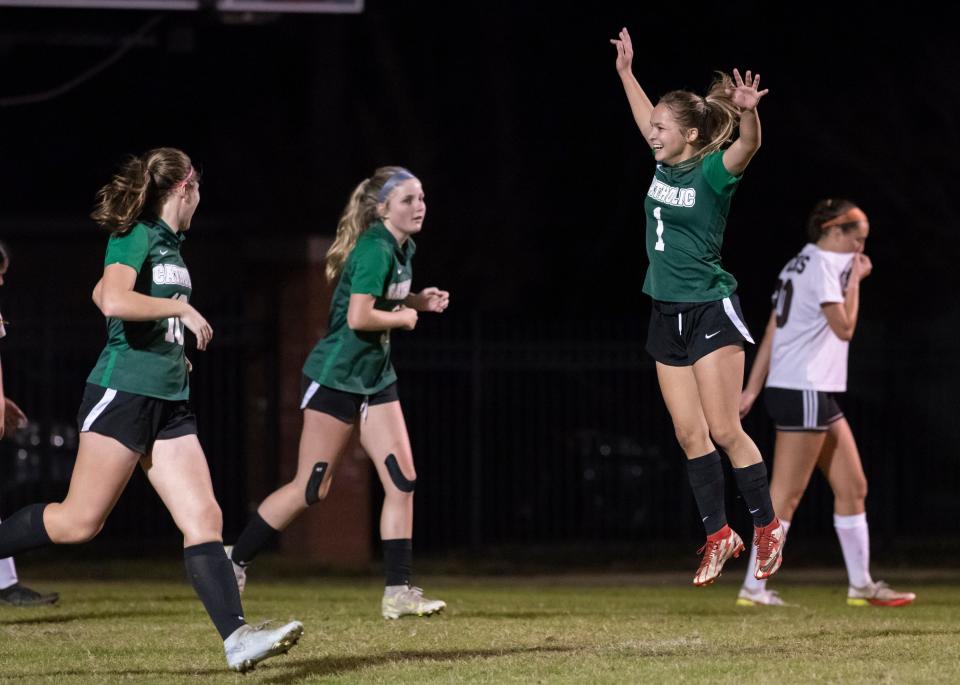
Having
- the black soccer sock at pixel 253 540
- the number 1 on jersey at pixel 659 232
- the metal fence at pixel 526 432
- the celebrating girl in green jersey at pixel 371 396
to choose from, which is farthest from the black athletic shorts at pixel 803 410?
the metal fence at pixel 526 432

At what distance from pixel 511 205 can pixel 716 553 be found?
59.5 ft

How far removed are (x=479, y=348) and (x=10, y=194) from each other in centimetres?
1374

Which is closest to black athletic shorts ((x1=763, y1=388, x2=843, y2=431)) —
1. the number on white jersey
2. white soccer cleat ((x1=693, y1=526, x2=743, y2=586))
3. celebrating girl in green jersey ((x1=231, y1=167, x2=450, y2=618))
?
the number on white jersey

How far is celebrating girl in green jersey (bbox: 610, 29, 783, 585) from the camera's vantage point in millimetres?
7055

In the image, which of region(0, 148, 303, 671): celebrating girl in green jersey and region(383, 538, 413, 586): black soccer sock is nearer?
region(0, 148, 303, 671): celebrating girl in green jersey

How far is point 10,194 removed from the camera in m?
26.4

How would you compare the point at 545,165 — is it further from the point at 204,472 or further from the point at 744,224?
the point at 204,472

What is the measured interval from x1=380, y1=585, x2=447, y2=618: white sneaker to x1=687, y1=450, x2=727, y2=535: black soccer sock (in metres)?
1.86

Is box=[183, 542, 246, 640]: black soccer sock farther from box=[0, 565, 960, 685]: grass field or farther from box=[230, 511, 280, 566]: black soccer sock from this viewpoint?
box=[230, 511, 280, 566]: black soccer sock

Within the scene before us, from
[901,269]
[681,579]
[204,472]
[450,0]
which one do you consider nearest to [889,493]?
[681,579]

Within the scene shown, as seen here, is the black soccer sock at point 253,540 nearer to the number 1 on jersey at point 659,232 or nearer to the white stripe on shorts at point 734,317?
the number 1 on jersey at point 659,232

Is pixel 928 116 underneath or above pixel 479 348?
above

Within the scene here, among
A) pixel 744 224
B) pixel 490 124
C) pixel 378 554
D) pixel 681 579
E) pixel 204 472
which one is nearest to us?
pixel 204 472

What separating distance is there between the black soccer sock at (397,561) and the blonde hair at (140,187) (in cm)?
271
